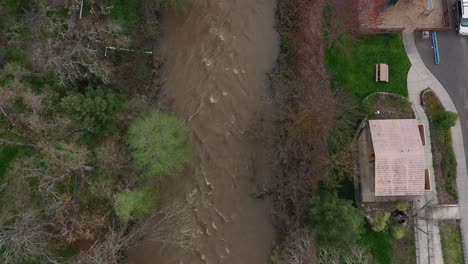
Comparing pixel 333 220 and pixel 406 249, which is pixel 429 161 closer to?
pixel 406 249

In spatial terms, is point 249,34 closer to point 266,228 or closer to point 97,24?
point 97,24

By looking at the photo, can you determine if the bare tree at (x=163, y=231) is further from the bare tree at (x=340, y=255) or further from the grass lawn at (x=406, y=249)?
the grass lawn at (x=406, y=249)

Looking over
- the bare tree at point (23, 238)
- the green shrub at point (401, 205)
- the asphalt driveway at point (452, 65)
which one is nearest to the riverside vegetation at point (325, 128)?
the green shrub at point (401, 205)

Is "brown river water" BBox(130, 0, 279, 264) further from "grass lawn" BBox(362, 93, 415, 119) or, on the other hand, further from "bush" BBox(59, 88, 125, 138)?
"grass lawn" BBox(362, 93, 415, 119)

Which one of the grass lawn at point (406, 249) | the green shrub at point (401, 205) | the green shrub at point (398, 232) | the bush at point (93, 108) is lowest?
the grass lawn at point (406, 249)

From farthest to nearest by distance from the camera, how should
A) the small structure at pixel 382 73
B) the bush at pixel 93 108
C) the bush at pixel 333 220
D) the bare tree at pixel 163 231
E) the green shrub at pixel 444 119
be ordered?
the small structure at pixel 382 73
the green shrub at pixel 444 119
the bush at pixel 93 108
the bare tree at pixel 163 231
the bush at pixel 333 220

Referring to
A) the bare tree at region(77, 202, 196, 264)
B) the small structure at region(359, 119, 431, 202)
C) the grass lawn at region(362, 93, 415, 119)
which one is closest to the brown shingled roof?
the small structure at region(359, 119, 431, 202)

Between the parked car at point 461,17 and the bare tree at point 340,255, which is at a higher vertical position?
the parked car at point 461,17

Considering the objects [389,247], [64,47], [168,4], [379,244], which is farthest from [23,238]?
[389,247]

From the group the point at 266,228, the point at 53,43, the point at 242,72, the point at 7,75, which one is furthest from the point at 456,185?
the point at 7,75
